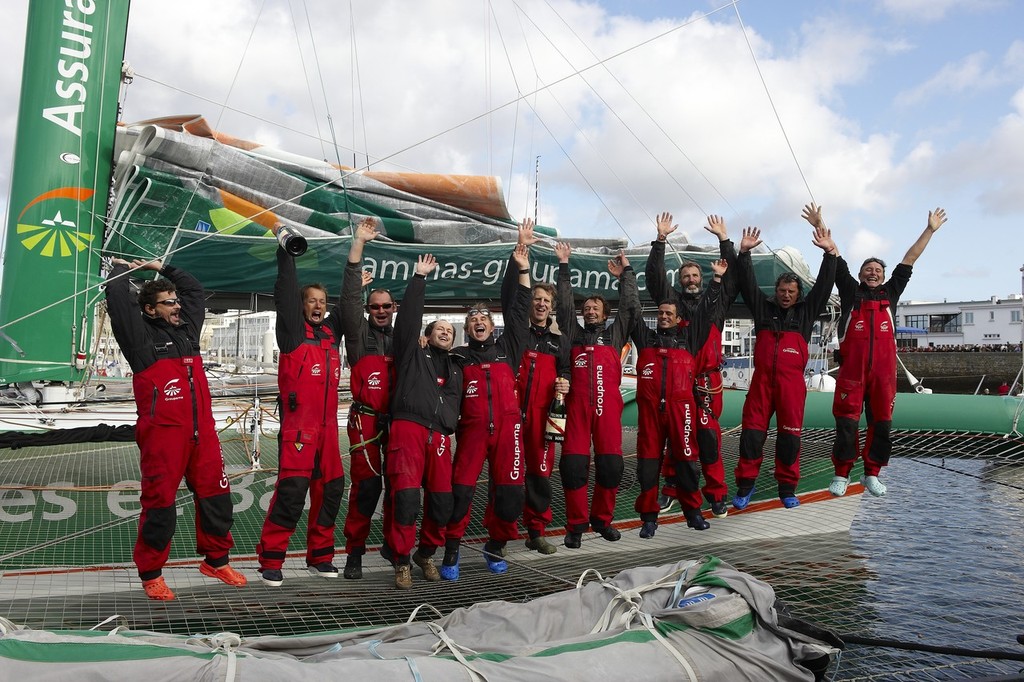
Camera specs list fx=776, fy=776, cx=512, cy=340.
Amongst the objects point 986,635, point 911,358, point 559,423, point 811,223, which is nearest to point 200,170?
point 559,423

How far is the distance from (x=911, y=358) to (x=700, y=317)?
40.9 meters

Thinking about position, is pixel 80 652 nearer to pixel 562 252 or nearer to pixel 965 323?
pixel 562 252

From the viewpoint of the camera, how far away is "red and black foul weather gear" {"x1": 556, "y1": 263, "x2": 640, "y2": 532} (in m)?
5.30

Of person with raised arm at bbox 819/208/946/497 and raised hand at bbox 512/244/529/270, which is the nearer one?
raised hand at bbox 512/244/529/270

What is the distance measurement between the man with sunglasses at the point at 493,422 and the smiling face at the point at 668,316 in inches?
40.5

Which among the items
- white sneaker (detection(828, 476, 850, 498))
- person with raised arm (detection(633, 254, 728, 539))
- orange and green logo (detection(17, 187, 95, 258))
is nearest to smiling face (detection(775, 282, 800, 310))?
person with raised arm (detection(633, 254, 728, 539))

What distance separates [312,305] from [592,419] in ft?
6.65

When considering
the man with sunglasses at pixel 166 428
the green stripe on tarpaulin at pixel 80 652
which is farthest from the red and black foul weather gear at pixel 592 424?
the green stripe on tarpaulin at pixel 80 652

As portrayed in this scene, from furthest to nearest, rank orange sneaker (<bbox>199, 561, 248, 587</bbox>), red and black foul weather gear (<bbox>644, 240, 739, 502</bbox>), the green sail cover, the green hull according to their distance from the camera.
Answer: the green hull
the green sail cover
red and black foul weather gear (<bbox>644, 240, 739, 502</bbox>)
orange sneaker (<bbox>199, 561, 248, 587</bbox>)

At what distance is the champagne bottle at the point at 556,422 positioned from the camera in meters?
5.25

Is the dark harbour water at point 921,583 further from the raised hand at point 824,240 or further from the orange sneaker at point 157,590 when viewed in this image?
the orange sneaker at point 157,590

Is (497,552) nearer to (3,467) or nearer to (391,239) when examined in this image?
(391,239)

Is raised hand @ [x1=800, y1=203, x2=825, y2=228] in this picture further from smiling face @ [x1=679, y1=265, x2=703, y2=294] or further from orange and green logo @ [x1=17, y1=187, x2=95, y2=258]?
orange and green logo @ [x1=17, y1=187, x2=95, y2=258]

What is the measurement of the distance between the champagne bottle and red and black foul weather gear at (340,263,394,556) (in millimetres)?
1113
